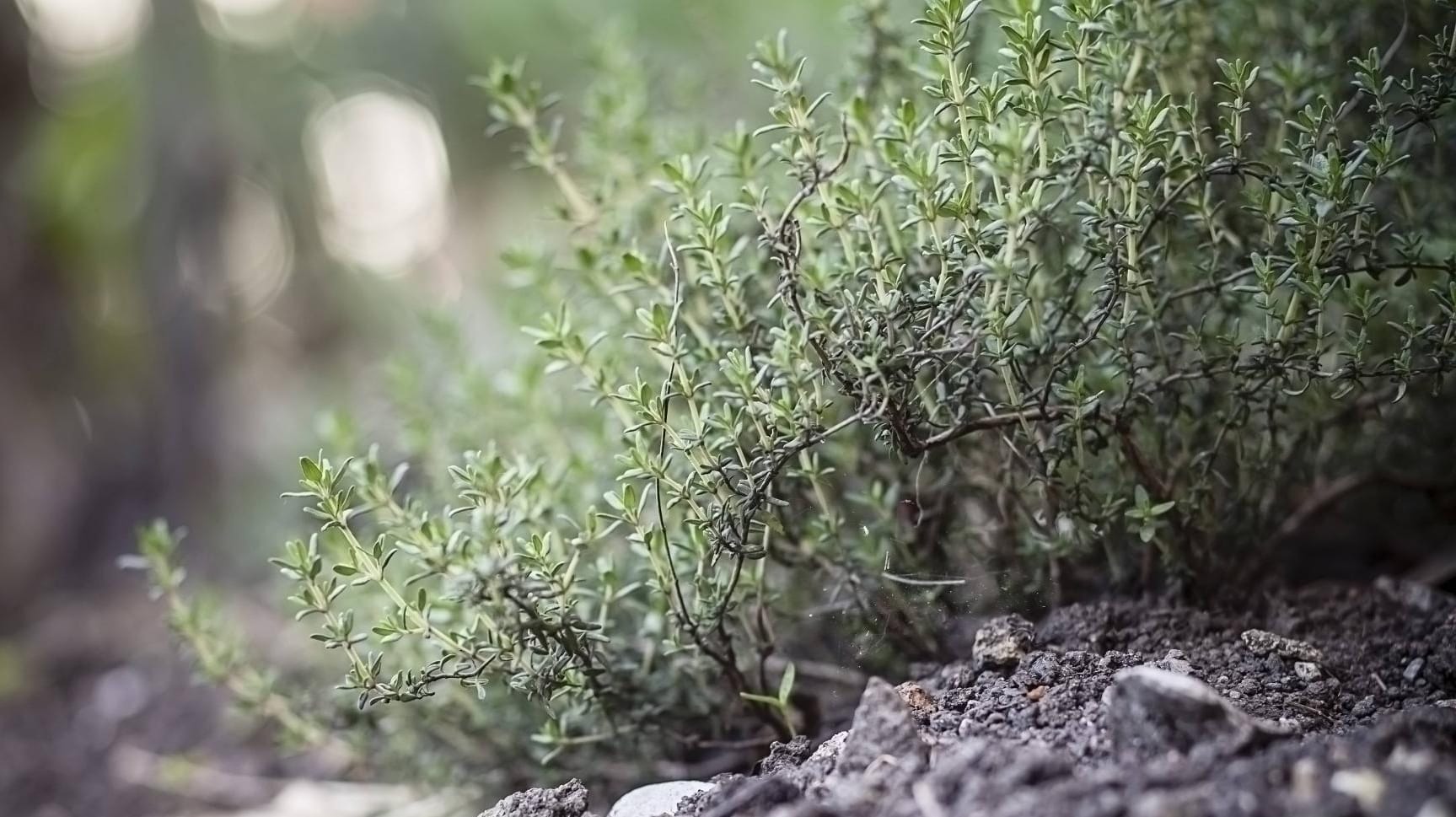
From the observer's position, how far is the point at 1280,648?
122 cm

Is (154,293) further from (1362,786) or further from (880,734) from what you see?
(1362,786)

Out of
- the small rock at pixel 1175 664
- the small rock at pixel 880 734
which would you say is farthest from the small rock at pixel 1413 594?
the small rock at pixel 880 734

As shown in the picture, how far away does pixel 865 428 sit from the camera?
1.41 meters

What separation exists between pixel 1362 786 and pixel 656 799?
66cm

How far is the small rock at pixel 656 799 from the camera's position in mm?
1157

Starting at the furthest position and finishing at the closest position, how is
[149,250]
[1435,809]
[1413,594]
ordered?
[149,250]
[1413,594]
[1435,809]

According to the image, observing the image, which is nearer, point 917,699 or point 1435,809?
point 1435,809

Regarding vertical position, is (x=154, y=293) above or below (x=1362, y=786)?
above

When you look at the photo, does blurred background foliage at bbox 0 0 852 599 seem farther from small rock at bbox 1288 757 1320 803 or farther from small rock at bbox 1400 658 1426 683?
small rock at bbox 1288 757 1320 803

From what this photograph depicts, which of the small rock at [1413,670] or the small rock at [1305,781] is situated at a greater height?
the small rock at [1413,670]

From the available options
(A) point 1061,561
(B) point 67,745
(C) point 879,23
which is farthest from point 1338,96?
(B) point 67,745

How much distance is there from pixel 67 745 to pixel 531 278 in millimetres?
1923

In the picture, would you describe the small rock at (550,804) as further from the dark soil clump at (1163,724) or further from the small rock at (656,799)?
the dark soil clump at (1163,724)

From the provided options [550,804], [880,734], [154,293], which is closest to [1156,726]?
[880,734]
